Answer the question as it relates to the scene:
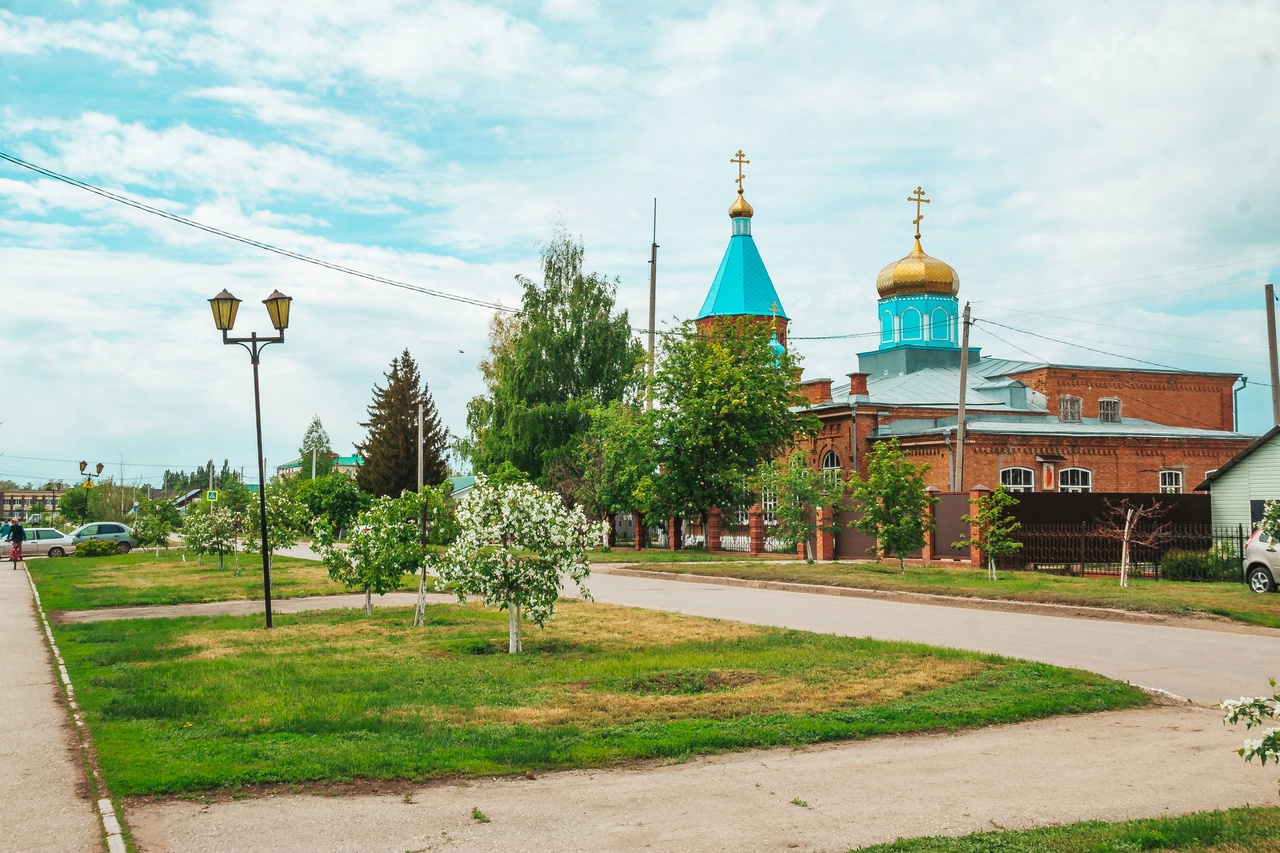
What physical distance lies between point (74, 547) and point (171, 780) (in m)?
45.8

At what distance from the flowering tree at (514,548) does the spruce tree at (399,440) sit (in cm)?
4662

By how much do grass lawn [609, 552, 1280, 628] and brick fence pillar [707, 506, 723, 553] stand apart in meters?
8.38

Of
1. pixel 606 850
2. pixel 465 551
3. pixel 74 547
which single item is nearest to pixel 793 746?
pixel 606 850

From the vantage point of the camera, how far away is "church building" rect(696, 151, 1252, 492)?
37.7 m

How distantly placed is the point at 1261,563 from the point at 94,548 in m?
41.9

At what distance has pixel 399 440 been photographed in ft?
200

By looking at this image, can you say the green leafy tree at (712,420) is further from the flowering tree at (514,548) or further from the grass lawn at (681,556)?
the flowering tree at (514,548)

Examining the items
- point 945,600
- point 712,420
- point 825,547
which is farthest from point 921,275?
point 945,600

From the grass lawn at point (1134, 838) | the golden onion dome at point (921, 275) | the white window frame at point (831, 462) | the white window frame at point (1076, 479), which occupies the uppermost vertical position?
the golden onion dome at point (921, 275)

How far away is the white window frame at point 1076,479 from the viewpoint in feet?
125

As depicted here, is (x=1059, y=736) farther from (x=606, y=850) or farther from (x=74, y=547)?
(x=74, y=547)

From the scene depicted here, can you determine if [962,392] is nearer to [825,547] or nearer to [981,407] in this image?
[825,547]

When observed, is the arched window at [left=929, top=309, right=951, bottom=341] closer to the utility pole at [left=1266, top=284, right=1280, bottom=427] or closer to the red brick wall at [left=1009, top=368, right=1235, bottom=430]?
the red brick wall at [left=1009, top=368, right=1235, bottom=430]

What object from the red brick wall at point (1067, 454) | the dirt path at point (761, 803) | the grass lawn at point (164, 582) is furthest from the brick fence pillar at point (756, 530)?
the dirt path at point (761, 803)
